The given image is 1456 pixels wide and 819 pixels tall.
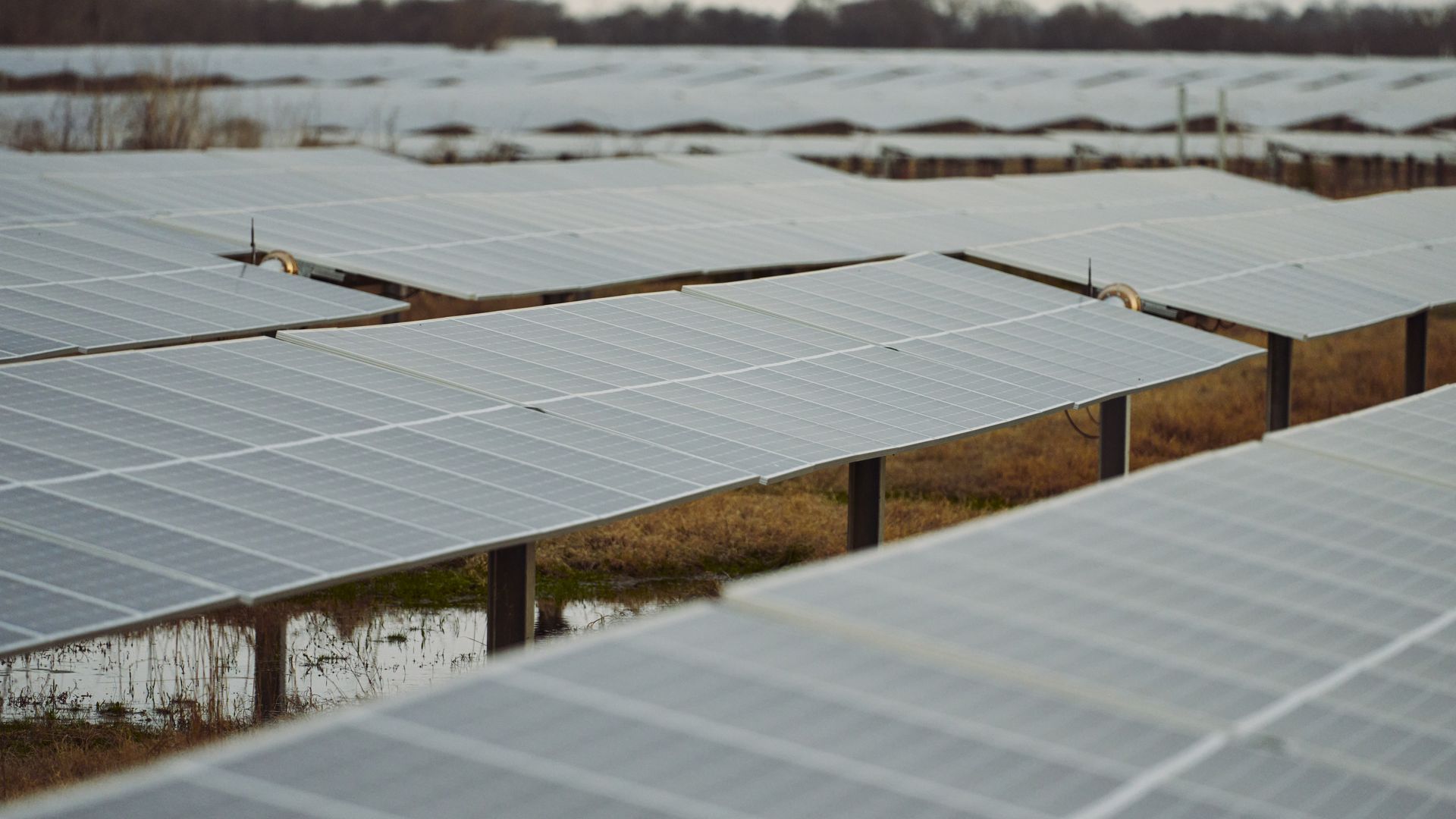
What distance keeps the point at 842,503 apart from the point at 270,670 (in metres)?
7.64

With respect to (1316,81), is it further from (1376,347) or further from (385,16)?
(385,16)

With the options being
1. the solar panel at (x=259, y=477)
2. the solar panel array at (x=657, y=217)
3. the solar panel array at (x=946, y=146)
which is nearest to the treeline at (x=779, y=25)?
the solar panel array at (x=946, y=146)

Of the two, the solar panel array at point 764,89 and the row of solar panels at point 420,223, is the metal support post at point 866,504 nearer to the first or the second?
the row of solar panels at point 420,223

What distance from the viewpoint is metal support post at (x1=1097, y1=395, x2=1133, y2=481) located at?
11.7 metres

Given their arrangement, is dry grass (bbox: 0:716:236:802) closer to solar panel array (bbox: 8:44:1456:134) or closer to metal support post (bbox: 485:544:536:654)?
metal support post (bbox: 485:544:536:654)

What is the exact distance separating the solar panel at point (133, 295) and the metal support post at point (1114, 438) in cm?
544

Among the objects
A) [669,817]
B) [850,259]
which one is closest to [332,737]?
[669,817]

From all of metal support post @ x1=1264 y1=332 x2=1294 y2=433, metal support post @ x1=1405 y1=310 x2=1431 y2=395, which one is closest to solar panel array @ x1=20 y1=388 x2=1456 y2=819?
metal support post @ x1=1264 y1=332 x2=1294 y2=433

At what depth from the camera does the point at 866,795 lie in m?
3.85

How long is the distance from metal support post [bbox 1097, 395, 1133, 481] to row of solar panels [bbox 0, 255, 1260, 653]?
412 mm

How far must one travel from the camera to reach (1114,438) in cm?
1191

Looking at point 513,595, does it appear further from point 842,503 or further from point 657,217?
point 657,217

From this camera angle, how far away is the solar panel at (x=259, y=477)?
20.8ft

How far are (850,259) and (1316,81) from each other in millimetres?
50111
